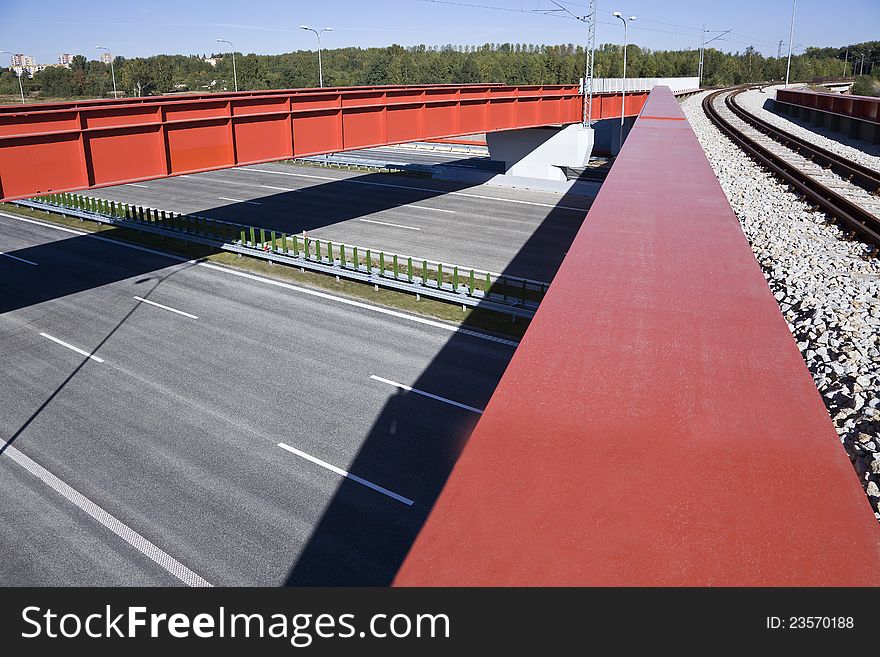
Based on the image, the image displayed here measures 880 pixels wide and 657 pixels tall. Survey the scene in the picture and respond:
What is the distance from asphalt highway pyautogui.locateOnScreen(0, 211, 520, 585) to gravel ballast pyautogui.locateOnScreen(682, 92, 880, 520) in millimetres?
6717

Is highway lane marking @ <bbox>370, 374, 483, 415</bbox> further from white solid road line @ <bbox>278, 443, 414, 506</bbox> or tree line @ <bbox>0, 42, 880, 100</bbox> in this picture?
tree line @ <bbox>0, 42, 880, 100</bbox>

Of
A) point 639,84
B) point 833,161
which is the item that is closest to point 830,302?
point 833,161

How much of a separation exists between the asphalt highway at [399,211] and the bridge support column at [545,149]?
1.87 m

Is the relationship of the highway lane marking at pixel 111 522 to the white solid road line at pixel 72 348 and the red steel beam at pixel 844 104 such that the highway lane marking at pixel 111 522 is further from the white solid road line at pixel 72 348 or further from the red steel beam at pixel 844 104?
the red steel beam at pixel 844 104

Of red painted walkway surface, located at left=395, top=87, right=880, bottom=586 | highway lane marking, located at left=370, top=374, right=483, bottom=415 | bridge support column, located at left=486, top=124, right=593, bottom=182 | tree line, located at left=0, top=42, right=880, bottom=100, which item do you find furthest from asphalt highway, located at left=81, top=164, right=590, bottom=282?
tree line, located at left=0, top=42, right=880, bottom=100

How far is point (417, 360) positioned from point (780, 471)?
526 inches

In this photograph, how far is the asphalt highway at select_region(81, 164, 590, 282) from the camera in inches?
1155

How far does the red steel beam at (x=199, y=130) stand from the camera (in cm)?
1780

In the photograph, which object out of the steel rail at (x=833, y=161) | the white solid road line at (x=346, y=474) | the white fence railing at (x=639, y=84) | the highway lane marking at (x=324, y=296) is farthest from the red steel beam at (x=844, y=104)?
the white solid road line at (x=346, y=474)

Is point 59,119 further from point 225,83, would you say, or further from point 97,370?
point 225,83

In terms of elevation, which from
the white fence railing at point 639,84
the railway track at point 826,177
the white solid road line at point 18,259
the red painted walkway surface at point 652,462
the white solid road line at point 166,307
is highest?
the white fence railing at point 639,84

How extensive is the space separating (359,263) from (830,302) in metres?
16.4

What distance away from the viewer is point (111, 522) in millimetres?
11922
